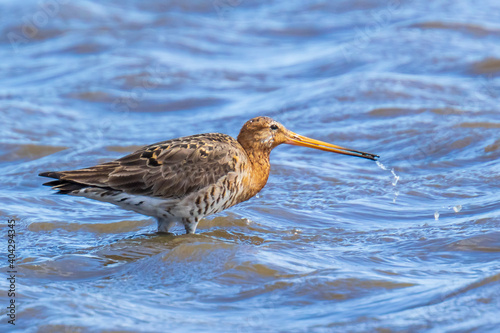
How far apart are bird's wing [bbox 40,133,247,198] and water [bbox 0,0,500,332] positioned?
1.73 ft

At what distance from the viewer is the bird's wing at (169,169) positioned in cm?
684

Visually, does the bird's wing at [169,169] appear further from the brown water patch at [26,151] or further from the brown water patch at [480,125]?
the brown water patch at [480,125]

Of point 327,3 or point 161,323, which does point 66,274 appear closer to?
point 161,323

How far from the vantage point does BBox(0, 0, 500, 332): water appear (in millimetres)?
5461

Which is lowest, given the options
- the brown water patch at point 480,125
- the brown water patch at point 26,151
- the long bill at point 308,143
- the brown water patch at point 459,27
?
the brown water patch at point 26,151

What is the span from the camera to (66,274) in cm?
620

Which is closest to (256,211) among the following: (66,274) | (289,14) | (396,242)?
(396,242)

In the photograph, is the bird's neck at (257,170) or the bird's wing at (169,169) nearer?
the bird's wing at (169,169)

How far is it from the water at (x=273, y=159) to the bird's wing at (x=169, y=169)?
1.73ft

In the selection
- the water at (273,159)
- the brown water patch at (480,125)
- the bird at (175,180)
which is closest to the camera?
the water at (273,159)

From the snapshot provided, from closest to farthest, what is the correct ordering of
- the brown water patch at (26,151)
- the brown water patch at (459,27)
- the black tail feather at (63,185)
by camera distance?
1. the black tail feather at (63,185)
2. the brown water patch at (26,151)
3. the brown water patch at (459,27)

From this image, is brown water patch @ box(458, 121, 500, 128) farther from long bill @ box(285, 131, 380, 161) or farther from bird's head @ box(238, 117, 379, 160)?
bird's head @ box(238, 117, 379, 160)

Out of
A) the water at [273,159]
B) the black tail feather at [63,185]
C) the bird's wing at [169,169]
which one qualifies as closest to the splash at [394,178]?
the water at [273,159]

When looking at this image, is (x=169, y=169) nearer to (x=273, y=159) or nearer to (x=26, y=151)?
(x=273, y=159)
